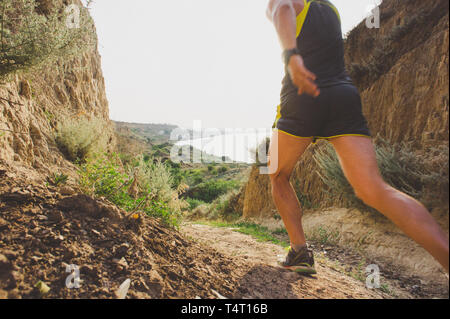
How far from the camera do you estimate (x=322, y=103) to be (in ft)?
5.49

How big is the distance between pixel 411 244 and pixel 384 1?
20.0ft

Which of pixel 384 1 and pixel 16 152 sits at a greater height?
pixel 384 1

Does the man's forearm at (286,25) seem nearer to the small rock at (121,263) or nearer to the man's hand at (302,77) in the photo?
the man's hand at (302,77)

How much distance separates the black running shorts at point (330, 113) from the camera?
1.66 meters

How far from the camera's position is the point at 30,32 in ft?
10.2

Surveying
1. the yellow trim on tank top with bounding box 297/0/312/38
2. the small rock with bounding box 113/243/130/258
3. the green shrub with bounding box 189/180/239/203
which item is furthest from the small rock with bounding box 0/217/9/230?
the green shrub with bounding box 189/180/239/203

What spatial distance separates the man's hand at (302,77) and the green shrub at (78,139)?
3989mm

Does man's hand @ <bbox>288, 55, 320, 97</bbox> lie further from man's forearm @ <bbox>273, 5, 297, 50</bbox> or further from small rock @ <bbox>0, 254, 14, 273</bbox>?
small rock @ <bbox>0, 254, 14, 273</bbox>

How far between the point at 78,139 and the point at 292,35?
13.9 feet

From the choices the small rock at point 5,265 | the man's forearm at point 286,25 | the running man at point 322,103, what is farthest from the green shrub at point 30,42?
the man's forearm at point 286,25

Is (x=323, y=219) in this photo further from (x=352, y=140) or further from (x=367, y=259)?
(x=352, y=140)

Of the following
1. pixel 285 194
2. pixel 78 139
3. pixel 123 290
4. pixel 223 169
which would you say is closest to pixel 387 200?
pixel 285 194

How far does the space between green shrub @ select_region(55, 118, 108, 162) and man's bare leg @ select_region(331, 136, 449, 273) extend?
13.8 ft

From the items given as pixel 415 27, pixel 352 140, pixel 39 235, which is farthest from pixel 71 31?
pixel 415 27
